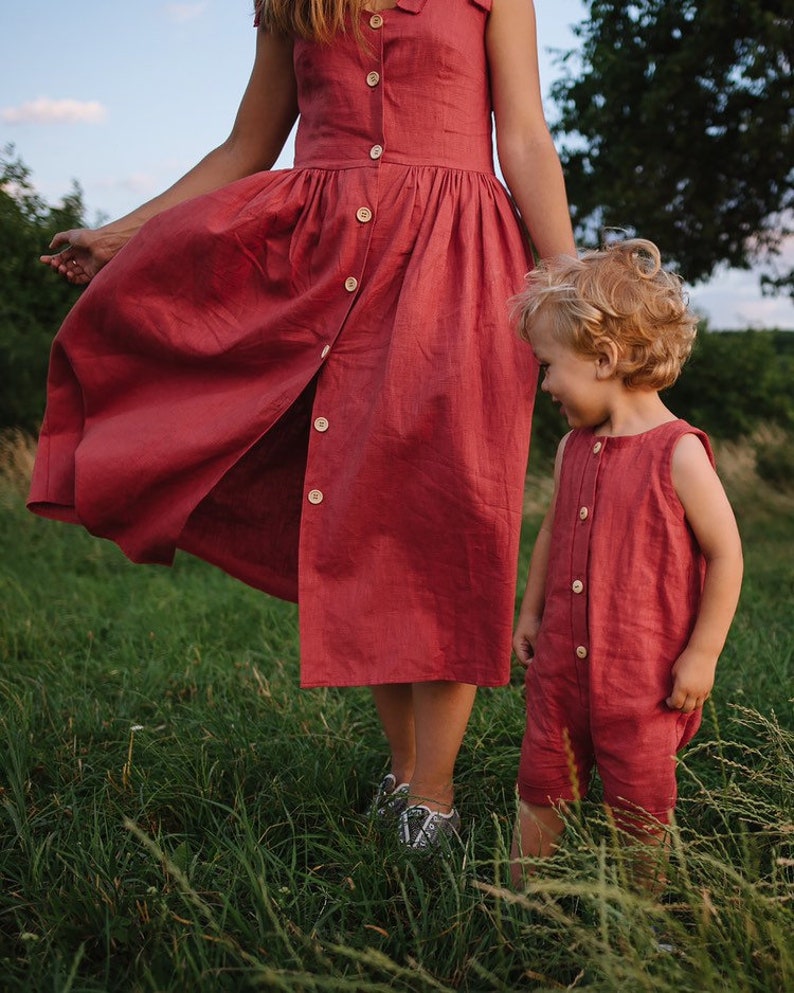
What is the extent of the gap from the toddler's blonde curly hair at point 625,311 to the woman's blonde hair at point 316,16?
2.48 feet

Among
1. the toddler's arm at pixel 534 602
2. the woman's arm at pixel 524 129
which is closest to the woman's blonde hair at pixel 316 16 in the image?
the woman's arm at pixel 524 129

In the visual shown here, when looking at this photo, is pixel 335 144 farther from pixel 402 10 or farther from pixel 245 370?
pixel 245 370

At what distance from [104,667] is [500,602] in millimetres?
1873

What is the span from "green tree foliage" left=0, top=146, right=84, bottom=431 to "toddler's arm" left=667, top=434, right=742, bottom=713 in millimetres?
5567

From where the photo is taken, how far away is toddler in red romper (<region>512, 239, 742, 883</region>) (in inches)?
68.9

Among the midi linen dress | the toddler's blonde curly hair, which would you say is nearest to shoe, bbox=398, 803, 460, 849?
the midi linen dress

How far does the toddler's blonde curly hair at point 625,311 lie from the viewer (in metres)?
1.79

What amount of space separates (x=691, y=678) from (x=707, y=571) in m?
0.19

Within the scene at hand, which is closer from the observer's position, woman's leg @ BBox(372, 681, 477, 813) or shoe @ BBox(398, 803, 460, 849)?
shoe @ BBox(398, 803, 460, 849)

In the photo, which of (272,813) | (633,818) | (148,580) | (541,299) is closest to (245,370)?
(541,299)

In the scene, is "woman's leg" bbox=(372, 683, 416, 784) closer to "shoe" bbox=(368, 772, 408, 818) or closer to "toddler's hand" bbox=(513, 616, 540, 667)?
"shoe" bbox=(368, 772, 408, 818)

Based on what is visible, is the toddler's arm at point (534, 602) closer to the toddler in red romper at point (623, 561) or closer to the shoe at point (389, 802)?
the toddler in red romper at point (623, 561)

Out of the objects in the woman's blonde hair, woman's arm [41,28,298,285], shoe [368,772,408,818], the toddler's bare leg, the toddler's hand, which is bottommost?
shoe [368,772,408,818]

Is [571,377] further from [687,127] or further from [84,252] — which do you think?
[687,127]
